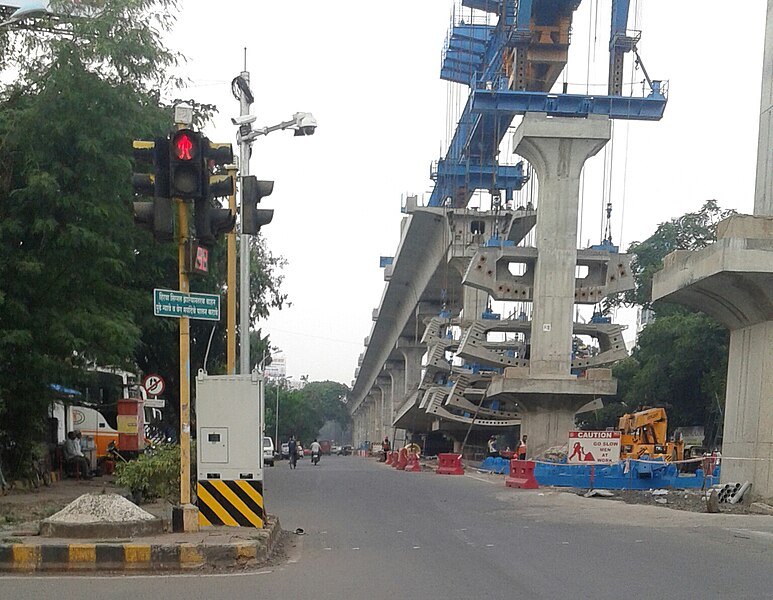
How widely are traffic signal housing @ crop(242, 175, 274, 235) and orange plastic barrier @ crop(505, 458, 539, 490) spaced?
48.2 feet

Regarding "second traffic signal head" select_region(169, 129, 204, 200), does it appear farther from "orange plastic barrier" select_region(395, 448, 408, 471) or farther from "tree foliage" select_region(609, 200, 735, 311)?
"tree foliage" select_region(609, 200, 735, 311)

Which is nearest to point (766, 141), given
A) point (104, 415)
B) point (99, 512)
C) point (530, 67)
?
point (99, 512)

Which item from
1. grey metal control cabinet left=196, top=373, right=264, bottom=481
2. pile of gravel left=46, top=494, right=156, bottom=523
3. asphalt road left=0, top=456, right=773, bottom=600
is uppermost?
grey metal control cabinet left=196, top=373, right=264, bottom=481

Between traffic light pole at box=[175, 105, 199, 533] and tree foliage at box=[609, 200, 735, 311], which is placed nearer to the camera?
traffic light pole at box=[175, 105, 199, 533]

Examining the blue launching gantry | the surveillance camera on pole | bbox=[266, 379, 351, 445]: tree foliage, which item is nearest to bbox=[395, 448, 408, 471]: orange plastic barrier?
the blue launching gantry

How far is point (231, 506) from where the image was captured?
1157 centimetres

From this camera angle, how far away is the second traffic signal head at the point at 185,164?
1044 centimetres

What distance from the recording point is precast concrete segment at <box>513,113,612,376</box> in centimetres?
3278

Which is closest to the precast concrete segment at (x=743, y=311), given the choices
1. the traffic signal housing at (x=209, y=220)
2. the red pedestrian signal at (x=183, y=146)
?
the traffic signal housing at (x=209, y=220)

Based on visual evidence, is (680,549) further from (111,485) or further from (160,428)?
(160,428)

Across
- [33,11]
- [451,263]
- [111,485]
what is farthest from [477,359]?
[33,11]

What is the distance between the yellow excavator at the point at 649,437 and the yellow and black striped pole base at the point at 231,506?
20.9 m

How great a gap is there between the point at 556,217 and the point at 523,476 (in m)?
11.8

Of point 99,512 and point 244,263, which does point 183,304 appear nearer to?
point 99,512
